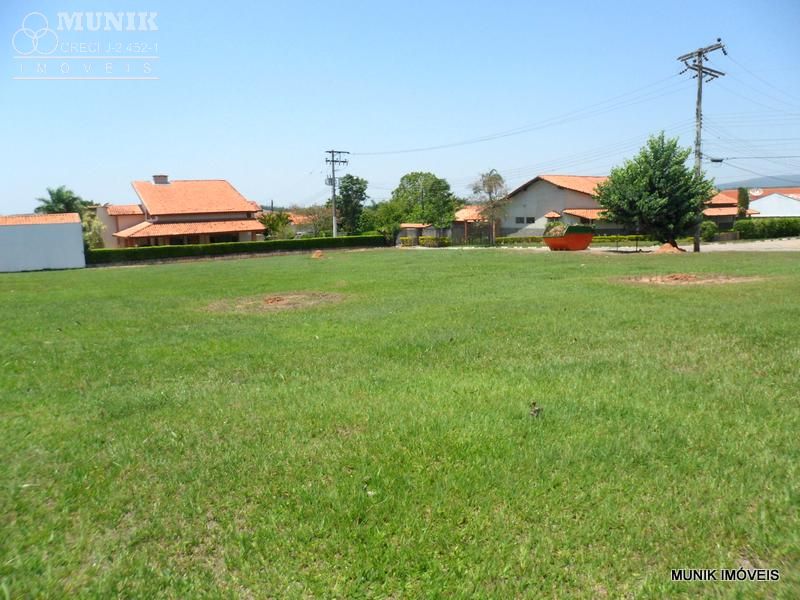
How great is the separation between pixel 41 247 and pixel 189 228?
47.9 feet

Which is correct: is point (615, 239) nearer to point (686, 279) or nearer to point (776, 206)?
point (686, 279)

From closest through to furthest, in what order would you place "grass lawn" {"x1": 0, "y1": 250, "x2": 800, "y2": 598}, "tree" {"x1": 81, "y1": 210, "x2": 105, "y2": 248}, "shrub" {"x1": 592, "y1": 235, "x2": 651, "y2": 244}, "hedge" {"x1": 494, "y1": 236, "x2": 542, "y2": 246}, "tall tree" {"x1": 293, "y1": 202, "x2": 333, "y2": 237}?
"grass lawn" {"x1": 0, "y1": 250, "x2": 800, "y2": 598}, "shrub" {"x1": 592, "y1": 235, "x2": 651, "y2": 244}, "tree" {"x1": 81, "y1": 210, "x2": 105, "y2": 248}, "hedge" {"x1": 494, "y1": 236, "x2": 542, "y2": 246}, "tall tree" {"x1": 293, "y1": 202, "x2": 333, "y2": 237}

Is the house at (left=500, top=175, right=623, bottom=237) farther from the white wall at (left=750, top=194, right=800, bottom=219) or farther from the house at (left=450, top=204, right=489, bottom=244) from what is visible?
the white wall at (left=750, top=194, right=800, bottom=219)

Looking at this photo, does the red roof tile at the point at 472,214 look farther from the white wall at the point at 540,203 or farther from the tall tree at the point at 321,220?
the tall tree at the point at 321,220

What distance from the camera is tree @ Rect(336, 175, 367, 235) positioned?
81062mm

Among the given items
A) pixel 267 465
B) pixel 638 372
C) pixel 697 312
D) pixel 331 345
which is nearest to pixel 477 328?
pixel 331 345

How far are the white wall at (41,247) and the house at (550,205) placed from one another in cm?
4448

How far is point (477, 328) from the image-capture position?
908cm

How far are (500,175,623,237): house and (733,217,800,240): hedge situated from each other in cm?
1254

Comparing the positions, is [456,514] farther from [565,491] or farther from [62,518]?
[62,518]

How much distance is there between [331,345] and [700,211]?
114 ft

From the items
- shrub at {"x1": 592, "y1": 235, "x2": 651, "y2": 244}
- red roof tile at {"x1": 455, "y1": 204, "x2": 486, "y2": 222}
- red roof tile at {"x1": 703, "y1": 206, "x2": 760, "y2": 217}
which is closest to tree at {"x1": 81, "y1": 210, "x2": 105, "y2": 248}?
red roof tile at {"x1": 455, "y1": 204, "x2": 486, "y2": 222}

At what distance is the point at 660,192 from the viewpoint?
3553cm

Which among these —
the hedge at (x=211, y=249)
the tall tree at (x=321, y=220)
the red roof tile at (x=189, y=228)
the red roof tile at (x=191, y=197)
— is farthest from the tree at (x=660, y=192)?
the tall tree at (x=321, y=220)
